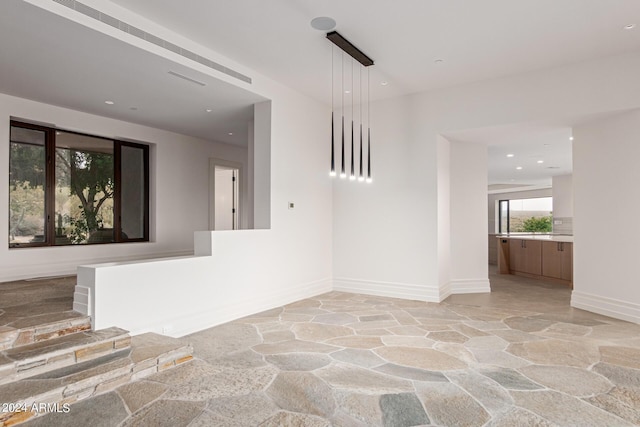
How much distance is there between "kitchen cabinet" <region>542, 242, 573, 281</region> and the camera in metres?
7.19

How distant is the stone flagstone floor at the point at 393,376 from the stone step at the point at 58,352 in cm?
53

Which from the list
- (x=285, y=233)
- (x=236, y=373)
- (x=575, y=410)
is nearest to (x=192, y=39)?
(x=285, y=233)

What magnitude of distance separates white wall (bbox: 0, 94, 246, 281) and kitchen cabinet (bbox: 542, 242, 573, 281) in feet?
23.2

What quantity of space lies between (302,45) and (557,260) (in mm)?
6444

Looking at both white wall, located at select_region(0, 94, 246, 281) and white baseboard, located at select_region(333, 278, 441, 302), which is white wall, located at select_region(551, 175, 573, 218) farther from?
white wall, located at select_region(0, 94, 246, 281)

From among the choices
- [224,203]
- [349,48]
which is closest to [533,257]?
[349,48]

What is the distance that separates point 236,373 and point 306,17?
3.40 metres

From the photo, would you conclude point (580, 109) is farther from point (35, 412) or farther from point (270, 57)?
point (35, 412)

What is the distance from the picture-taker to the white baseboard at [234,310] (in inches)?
158

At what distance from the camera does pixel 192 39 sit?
13.8 feet

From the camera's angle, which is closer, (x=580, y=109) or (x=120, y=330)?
(x=120, y=330)

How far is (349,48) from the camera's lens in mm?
4336

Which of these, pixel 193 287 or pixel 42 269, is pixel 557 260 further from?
pixel 42 269

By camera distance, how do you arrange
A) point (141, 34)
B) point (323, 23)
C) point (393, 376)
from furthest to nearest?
point (323, 23)
point (141, 34)
point (393, 376)
